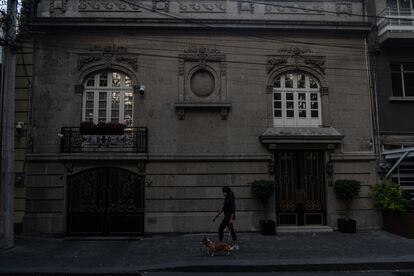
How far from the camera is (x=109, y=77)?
704 inches

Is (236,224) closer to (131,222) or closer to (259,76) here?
(131,222)

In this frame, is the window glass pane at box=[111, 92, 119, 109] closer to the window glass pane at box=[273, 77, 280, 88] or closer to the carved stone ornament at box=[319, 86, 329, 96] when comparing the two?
the window glass pane at box=[273, 77, 280, 88]

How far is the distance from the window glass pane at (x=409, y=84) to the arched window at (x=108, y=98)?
1067 centimetres

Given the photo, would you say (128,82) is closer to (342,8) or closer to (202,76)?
(202,76)

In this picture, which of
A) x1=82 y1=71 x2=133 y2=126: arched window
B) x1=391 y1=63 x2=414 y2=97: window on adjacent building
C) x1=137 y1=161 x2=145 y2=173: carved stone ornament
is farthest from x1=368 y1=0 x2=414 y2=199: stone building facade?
x1=82 y1=71 x2=133 y2=126: arched window

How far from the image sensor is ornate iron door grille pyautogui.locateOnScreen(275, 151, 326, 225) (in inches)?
693

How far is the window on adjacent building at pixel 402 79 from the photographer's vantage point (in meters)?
18.5

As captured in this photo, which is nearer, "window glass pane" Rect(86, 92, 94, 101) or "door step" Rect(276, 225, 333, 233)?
"door step" Rect(276, 225, 333, 233)

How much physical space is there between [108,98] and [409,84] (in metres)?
11.7

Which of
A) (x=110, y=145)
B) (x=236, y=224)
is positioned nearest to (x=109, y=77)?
(x=110, y=145)

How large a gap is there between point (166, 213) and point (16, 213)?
535cm

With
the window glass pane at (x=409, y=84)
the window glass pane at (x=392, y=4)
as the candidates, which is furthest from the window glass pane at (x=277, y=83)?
the window glass pane at (x=392, y=4)

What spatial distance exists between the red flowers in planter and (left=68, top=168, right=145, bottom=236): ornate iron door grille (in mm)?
1372

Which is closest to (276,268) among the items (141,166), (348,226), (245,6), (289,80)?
(348,226)
